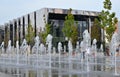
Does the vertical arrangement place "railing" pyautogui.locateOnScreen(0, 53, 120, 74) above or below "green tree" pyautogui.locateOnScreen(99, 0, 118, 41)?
below

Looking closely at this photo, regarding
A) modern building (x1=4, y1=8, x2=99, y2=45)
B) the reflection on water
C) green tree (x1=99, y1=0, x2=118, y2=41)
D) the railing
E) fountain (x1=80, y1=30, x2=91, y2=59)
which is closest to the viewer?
the reflection on water

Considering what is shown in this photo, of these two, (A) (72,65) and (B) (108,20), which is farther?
(B) (108,20)

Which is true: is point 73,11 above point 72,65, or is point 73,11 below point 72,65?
above

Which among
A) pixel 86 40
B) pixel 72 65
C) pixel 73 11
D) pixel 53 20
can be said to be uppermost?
pixel 73 11

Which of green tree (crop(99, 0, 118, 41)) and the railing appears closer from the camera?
the railing

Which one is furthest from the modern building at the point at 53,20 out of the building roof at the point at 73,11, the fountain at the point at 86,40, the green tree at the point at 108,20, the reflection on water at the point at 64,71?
the reflection on water at the point at 64,71

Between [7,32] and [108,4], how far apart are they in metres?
57.2

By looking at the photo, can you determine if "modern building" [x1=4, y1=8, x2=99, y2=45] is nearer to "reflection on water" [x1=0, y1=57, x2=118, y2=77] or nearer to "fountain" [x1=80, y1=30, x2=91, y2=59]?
"fountain" [x1=80, y1=30, x2=91, y2=59]

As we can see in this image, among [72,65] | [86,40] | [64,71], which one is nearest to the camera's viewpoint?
[64,71]

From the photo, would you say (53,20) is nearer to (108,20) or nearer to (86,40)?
(108,20)

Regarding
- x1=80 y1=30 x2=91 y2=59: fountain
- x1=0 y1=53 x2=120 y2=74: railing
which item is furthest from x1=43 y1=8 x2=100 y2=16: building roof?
x1=0 y1=53 x2=120 y2=74: railing

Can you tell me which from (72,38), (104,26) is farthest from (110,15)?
(72,38)

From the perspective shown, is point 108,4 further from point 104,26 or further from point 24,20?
point 24,20

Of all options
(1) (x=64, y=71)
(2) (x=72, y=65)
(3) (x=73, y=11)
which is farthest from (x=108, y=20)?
(3) (x=73, y=11)
